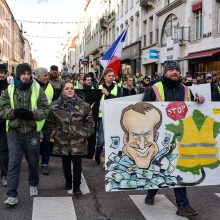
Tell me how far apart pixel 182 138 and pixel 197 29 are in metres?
18.0

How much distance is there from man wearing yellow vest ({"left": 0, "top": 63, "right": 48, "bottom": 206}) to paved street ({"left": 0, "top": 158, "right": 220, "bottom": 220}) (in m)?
→ 0.36

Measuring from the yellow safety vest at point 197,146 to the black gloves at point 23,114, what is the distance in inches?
75.7

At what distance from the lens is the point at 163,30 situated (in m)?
28.0

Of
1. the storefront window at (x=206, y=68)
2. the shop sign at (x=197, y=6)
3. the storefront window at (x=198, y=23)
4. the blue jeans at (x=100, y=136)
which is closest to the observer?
the blue jeans at (x=100, y=136)

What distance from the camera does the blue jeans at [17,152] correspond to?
5562 mm

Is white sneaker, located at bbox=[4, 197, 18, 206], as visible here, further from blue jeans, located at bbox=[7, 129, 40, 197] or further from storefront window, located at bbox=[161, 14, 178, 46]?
storefront window, located at bbox=[161, 14, 178, 46]

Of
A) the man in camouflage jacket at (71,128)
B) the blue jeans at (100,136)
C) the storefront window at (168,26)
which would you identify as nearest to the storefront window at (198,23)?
the storefront window at (168,26)

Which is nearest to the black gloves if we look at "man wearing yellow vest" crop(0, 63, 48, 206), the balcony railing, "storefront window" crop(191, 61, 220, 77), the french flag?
"man wearing yellow vest" crop(0, 63, 48, 206)

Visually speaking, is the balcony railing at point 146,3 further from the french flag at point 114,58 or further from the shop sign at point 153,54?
the french flag at point 114,58

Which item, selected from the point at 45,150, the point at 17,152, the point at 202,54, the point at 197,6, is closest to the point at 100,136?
the point at 45,150

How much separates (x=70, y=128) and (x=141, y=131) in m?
1.15

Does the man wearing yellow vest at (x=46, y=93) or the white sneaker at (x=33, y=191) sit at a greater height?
the man wearing yellow vest at (x=46, y=93)

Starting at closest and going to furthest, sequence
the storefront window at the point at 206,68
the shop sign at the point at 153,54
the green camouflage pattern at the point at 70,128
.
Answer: the green camouflage pattern at the point at 70,128
the storefront window at the point at 206,68
the shop sign at the point at 153,54

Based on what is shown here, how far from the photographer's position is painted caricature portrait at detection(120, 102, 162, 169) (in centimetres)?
531
